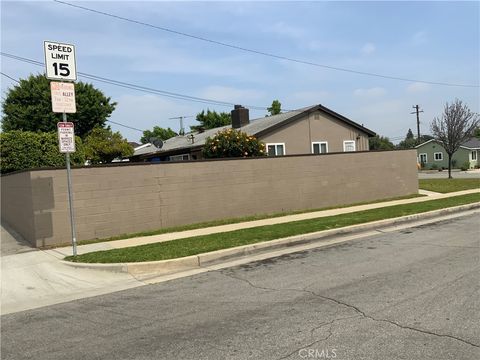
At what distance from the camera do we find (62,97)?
9281 millimetres

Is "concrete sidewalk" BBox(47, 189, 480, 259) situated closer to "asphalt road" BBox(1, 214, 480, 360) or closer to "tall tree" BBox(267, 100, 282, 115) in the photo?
"asphalt road" BBox(1, 214, 480, 360)

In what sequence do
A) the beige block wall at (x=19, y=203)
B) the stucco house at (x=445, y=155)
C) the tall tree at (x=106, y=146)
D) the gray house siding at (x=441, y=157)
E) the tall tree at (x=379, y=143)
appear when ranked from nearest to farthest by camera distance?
the beige block wall at (x=19, y=203), the tall tree at (x=106, y=146), the stucco house at (x=445, y=155), the gray house siding at (x=441, y=157), the tall tree at (x=379, y=143)

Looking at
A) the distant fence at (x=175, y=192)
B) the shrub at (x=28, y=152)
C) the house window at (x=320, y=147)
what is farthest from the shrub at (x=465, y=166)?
the shrub at (x=28, y=152)

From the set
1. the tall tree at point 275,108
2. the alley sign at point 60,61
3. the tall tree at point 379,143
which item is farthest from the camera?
the tall tree at point 379,143

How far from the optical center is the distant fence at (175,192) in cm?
1159

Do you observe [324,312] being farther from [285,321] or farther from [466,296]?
[466,296]

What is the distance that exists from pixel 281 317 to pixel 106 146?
29.2 m

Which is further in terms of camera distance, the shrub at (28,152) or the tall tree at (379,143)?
the tall tree at (379,143)

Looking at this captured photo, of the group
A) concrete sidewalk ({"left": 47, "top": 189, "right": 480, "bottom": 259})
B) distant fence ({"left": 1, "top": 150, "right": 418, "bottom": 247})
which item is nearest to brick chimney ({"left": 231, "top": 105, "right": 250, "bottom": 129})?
distant fence ({"left": 1, "top": 150, "right": 418, "bottom": 247})

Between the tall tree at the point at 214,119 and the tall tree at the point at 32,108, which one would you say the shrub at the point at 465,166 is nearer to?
the tall tree at the point at 214,119

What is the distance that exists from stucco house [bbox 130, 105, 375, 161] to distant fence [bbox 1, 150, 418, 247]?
18.7 feet

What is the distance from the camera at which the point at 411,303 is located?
5.79 meters

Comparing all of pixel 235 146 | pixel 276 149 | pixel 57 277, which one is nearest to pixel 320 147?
pixel 276 149

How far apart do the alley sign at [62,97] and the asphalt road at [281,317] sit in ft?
13.6
